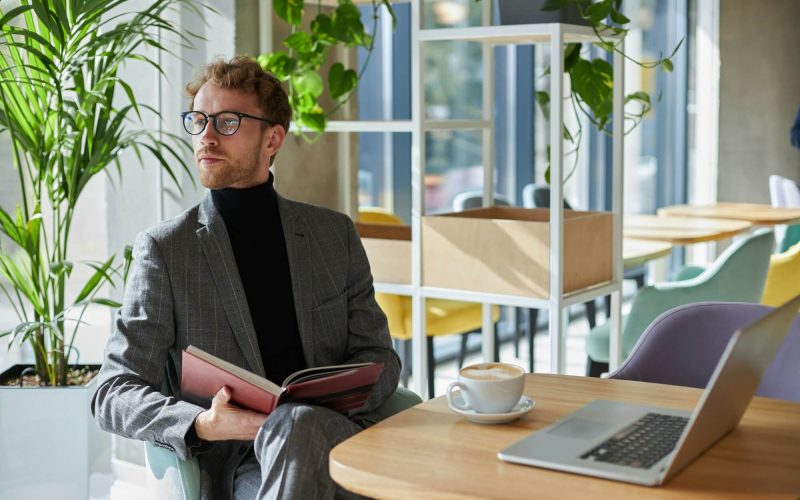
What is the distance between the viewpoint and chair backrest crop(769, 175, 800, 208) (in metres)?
5.77

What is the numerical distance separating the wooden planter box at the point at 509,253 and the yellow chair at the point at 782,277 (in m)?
0.96

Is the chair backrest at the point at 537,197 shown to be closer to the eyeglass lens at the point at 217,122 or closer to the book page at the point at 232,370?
the eyeglass lens at the point at 217,122

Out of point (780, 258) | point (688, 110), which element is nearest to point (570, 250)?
point (780, 258)

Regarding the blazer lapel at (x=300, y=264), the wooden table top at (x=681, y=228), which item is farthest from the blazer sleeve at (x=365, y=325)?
the wooden table top at (x=681, y=228)

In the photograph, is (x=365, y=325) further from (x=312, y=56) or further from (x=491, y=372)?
(x=312, y=56)

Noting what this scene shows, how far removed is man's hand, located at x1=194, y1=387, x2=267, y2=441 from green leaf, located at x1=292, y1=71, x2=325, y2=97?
155cm

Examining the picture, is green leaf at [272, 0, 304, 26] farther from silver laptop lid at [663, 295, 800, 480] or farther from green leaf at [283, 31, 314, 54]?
silver laptop lid at [663, 295, 800, 480]

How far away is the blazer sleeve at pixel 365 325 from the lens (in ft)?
7.02

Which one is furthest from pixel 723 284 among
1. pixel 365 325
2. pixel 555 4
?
pixel 365 325

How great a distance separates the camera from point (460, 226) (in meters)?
2.92

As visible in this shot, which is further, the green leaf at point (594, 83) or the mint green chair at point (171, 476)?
the green leaf at point (594, 83)

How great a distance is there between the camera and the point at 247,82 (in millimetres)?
2182

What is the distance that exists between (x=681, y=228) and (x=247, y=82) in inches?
99.9

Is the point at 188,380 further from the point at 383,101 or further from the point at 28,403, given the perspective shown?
the point at 383,101
